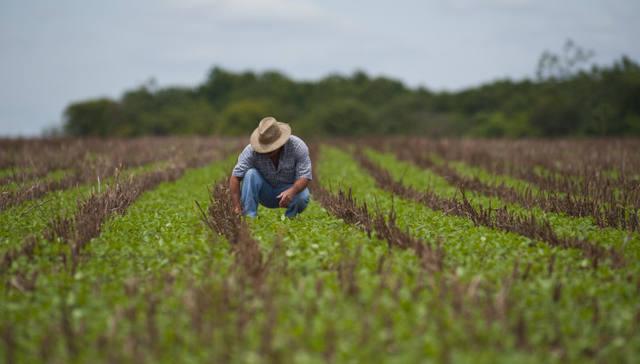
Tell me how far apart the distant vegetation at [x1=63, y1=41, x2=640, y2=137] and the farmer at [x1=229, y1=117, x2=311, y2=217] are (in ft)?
105

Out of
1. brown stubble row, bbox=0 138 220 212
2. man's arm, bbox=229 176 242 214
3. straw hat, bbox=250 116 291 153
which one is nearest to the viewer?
straw hat, bbox=250 116 291 153

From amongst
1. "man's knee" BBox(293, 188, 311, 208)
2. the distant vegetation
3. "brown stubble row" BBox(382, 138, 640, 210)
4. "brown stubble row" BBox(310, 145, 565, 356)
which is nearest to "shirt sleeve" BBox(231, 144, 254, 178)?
"man's knee" BBox(293, 188, 311, 208)

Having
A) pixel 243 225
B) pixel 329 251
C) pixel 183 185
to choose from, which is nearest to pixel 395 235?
pixel 329 251

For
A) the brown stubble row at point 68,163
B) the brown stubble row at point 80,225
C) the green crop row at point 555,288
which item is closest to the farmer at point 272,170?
the green crop row at point 555,288

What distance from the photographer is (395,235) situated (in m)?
6.16

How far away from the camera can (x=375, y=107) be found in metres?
86.3

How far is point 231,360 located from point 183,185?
34.5 ft

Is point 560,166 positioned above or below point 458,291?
below

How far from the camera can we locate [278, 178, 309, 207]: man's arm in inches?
296

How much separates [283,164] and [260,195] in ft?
2.08

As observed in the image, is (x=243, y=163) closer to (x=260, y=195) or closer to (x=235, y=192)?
(x=235, y=192)

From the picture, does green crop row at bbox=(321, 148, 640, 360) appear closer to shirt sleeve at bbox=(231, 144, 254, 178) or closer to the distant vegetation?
shirt sleeve at bbox=(231, 144, 254, 178)

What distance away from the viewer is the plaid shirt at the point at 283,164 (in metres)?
7.73

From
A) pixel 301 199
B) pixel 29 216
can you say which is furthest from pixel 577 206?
pixel 29 216
